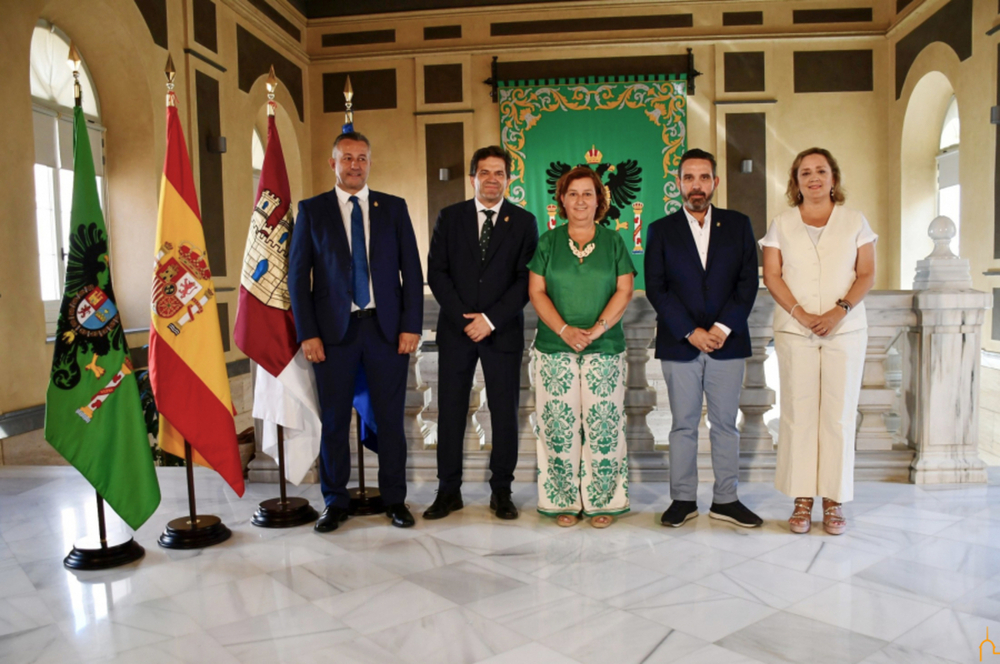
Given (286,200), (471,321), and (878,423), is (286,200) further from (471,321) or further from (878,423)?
(878,423)

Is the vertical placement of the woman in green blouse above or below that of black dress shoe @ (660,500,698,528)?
above

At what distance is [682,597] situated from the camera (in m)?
2.22

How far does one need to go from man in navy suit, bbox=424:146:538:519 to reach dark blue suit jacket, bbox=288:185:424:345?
5.1 inches

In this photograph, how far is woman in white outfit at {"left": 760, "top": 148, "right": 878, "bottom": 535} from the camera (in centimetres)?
273

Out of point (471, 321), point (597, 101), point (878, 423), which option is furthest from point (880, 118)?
point (471, 321)

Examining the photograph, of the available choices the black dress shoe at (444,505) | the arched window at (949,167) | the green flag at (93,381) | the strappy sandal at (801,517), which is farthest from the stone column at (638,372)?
the arched window at (949,167)

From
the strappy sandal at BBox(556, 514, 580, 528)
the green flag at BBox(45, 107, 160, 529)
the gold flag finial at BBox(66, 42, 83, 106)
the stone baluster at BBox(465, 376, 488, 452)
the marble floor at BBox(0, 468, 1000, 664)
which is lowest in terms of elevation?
the marble floor at BBox(0, 468, 1000, 664)

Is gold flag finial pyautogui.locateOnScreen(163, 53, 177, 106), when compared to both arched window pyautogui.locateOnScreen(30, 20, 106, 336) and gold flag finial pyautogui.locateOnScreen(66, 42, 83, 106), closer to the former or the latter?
gold flag finial pyautogui.locateOnScreen(66, 42, 83, 106)

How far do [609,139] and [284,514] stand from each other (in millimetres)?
6976

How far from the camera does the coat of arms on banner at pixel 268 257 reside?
2896 millimetres

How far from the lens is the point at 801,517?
2809 millimetres

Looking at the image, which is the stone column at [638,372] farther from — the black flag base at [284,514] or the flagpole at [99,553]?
the flagpole at [99,553]

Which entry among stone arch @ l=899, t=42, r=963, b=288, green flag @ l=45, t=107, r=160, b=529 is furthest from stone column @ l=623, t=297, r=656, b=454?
stone arch @ l=899, t=42, r=963, b=288

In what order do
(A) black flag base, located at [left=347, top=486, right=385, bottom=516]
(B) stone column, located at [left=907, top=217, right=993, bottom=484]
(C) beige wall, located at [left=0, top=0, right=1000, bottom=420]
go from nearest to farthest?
(A) black flag base, located at [left=347, top=486, right=385, bottom=516] → (B) stone column, located at [left=907, top=217, right=993, bottom=484] → (C) beige wall, located at [left=0, top=0, right=1000, bottom=420]
